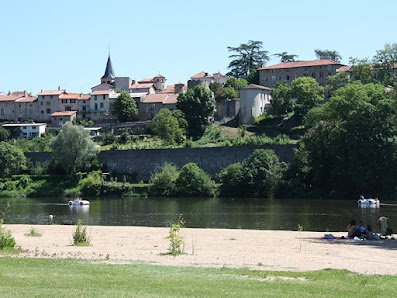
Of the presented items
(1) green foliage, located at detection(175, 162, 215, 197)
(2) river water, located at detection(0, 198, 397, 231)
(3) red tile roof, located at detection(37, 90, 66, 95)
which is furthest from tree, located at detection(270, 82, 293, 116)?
(3) red tile roof, located at detection(37, 90, 66, 95)

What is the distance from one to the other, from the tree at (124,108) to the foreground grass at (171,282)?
263ft

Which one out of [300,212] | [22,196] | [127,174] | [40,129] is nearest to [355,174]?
[300,212]

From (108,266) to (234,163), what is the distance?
50.0 metres

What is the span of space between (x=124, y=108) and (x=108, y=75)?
1090 inches

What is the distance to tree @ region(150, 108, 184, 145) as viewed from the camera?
265 feet

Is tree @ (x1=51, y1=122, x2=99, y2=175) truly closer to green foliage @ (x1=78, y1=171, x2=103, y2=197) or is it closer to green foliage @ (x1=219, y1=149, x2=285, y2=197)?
green foliage @ (x1=78, y1=171, x2=103, y2=197)

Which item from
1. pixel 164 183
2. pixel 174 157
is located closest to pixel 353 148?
pixel 164 183

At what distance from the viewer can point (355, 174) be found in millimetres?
53625

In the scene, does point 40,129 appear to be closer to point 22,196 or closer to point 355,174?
point 22,196

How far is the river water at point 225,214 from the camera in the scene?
3459cm

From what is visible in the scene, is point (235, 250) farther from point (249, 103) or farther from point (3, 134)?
point (3, 134)

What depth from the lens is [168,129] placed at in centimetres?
8038

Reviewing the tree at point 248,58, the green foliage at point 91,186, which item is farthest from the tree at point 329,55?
the green foliage at point 91,186

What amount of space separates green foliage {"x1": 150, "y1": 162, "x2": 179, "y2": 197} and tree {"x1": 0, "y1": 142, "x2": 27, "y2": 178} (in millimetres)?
19956
